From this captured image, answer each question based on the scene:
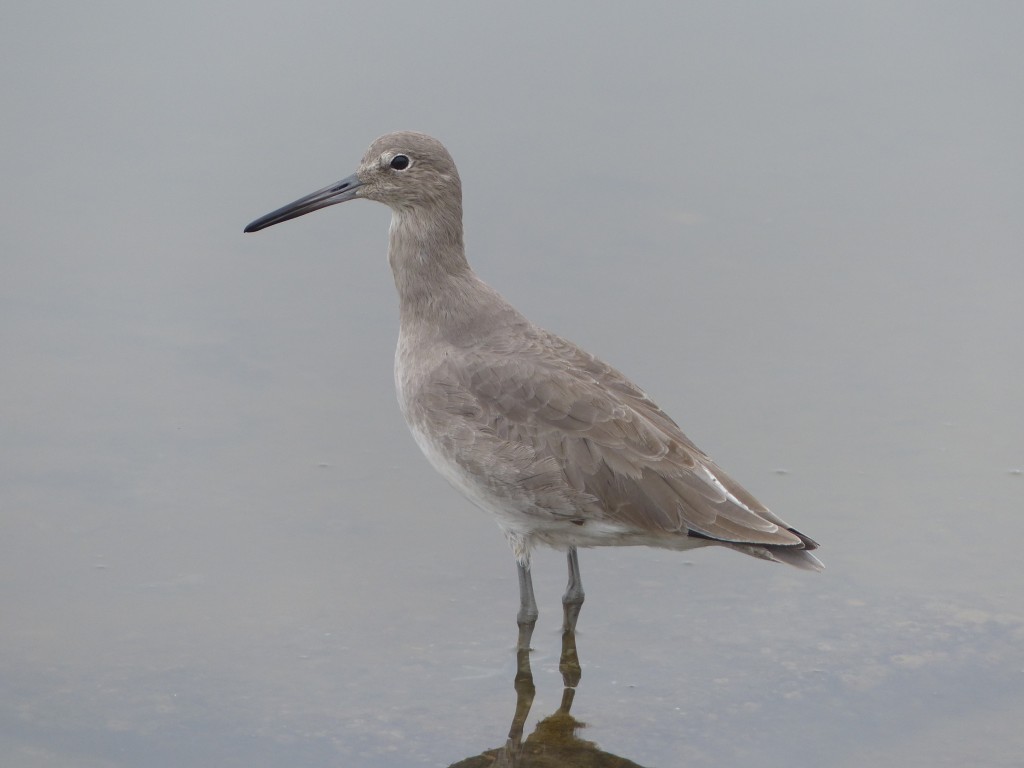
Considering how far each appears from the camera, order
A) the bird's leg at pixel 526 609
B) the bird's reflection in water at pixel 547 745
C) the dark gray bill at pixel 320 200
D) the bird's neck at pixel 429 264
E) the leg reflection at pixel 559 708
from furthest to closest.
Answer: the dark gray bill at pixel 320 200 < the bird's neck at pixel 429 264 < the bird's leg at pixel 526 609 < the leg reflection at pixel 559 708 < the bird's reflection in water at pixel 547 745

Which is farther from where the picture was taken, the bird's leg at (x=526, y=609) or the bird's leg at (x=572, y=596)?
the bird's leg at (x=572, y=596)

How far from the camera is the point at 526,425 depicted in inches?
299

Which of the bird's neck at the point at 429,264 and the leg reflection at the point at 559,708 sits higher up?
the bird's neck at the point at 429,264

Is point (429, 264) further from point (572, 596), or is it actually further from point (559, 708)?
point (559, 708)

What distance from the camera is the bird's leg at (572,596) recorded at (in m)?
8.00

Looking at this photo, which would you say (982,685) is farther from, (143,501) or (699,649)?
(143,501)

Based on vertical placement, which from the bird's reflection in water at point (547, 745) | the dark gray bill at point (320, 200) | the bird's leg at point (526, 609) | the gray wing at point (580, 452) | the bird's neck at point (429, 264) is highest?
the dark gray bill at point (320, 200)

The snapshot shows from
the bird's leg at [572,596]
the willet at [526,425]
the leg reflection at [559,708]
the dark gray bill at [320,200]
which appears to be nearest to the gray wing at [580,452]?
the willet at [526,425]

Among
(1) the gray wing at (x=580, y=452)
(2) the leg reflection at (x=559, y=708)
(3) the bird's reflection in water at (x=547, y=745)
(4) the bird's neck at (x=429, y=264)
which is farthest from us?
(4) the bird's neck at (x=429, y=264)

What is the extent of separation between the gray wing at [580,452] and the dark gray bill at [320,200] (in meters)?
1.17

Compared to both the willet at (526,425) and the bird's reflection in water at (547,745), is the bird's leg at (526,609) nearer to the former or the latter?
the willet at (526,425)

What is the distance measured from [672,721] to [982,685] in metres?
1.56

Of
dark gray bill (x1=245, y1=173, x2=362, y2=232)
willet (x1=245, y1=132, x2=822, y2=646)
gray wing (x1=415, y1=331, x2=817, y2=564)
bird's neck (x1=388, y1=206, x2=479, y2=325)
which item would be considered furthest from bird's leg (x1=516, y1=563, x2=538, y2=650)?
dark gray bill (x1=245, y1=173, x2=362, y2=232)

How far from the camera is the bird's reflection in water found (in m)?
6.93
